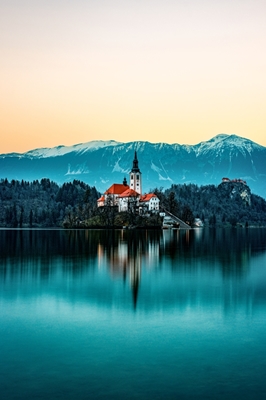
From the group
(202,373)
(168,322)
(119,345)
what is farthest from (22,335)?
(202,373)

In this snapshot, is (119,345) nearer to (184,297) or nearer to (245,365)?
(245,365)

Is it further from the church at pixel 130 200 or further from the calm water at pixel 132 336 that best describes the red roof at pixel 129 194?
the calm water at pixel 132 336

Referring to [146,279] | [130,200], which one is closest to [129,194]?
[130,200]

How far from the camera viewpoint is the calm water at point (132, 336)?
13461mm

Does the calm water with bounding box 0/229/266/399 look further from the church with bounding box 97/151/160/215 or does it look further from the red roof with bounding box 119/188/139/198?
the red roof with bounding box 119/188/139/198

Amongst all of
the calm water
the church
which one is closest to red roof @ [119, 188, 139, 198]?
the church

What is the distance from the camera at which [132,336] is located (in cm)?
1884

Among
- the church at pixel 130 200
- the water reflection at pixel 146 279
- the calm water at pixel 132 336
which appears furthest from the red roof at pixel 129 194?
the calm water at pixel 132 336

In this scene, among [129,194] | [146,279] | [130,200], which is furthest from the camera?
[129,194]

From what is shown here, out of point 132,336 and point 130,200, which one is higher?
point 130,200

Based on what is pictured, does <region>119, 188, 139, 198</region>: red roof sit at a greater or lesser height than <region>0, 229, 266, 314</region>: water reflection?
greater

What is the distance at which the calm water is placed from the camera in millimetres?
13461

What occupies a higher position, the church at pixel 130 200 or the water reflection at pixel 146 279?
the church at pixel 130 200

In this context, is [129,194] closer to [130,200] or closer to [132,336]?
[130,200]
